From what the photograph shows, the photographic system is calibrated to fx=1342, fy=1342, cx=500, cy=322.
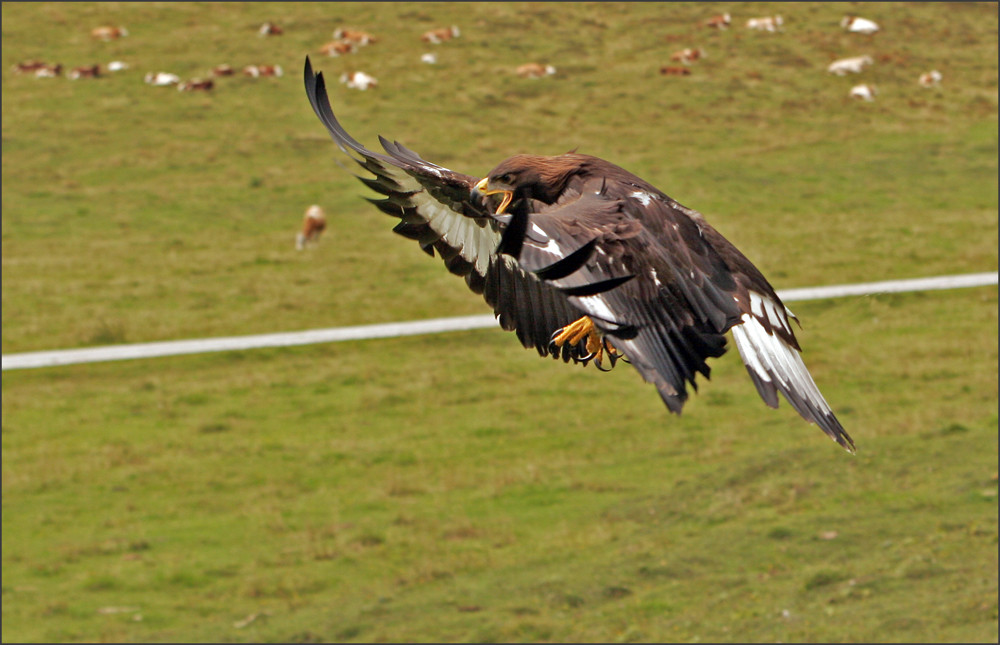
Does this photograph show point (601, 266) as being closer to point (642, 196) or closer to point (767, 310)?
point (642, 196)

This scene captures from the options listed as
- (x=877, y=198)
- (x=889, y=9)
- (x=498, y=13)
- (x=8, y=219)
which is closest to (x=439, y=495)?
(x=8, y=219)

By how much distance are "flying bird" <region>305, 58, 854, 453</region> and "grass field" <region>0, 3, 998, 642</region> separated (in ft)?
55.1

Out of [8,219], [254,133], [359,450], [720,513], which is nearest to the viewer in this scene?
[720,513]

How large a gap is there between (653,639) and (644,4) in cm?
3607

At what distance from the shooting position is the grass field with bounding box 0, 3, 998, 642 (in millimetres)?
26078

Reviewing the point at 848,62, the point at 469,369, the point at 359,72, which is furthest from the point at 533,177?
the point at 848,62

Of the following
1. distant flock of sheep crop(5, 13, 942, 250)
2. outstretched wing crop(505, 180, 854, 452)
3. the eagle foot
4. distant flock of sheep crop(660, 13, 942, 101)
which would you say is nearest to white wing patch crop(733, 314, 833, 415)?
outstretched wing crop(505, 180, 854, 452)

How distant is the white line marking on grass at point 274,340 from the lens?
3572cm

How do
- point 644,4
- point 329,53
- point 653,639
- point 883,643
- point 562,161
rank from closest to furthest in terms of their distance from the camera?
point 562,161 < point 883,643 < point 653,639 < point 329,53 < point 644,4

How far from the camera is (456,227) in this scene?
7.16m

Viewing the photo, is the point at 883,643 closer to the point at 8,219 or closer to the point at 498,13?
the point at 8,219

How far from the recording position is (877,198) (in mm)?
46281

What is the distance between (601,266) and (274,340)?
32672 mm

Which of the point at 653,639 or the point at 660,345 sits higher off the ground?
the point at 660,345
